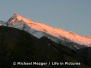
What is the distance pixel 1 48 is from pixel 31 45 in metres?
9.05

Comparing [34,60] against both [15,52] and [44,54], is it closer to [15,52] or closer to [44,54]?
[15,52]

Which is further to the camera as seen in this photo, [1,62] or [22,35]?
[22,35]

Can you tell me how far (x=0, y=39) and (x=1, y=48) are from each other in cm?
470

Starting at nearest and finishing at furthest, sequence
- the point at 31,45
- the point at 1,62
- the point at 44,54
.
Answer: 1. the point at 1,62
2. the point at 31,45
3. the point at 44,54

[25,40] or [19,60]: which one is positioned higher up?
[25,40]

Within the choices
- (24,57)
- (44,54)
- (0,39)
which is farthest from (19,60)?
(44,54)

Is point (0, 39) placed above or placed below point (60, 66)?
above

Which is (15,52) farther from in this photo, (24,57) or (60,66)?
(60,66)

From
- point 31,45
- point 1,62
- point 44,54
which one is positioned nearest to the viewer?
point 1,62

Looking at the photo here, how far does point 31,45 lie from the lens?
3184 inches

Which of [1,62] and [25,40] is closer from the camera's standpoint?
[1,62]

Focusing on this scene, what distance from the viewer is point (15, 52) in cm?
7906

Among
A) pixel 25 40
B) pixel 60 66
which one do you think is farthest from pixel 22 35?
pixel 60 66

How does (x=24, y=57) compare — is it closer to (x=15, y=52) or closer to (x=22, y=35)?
(x=15, y=52)
